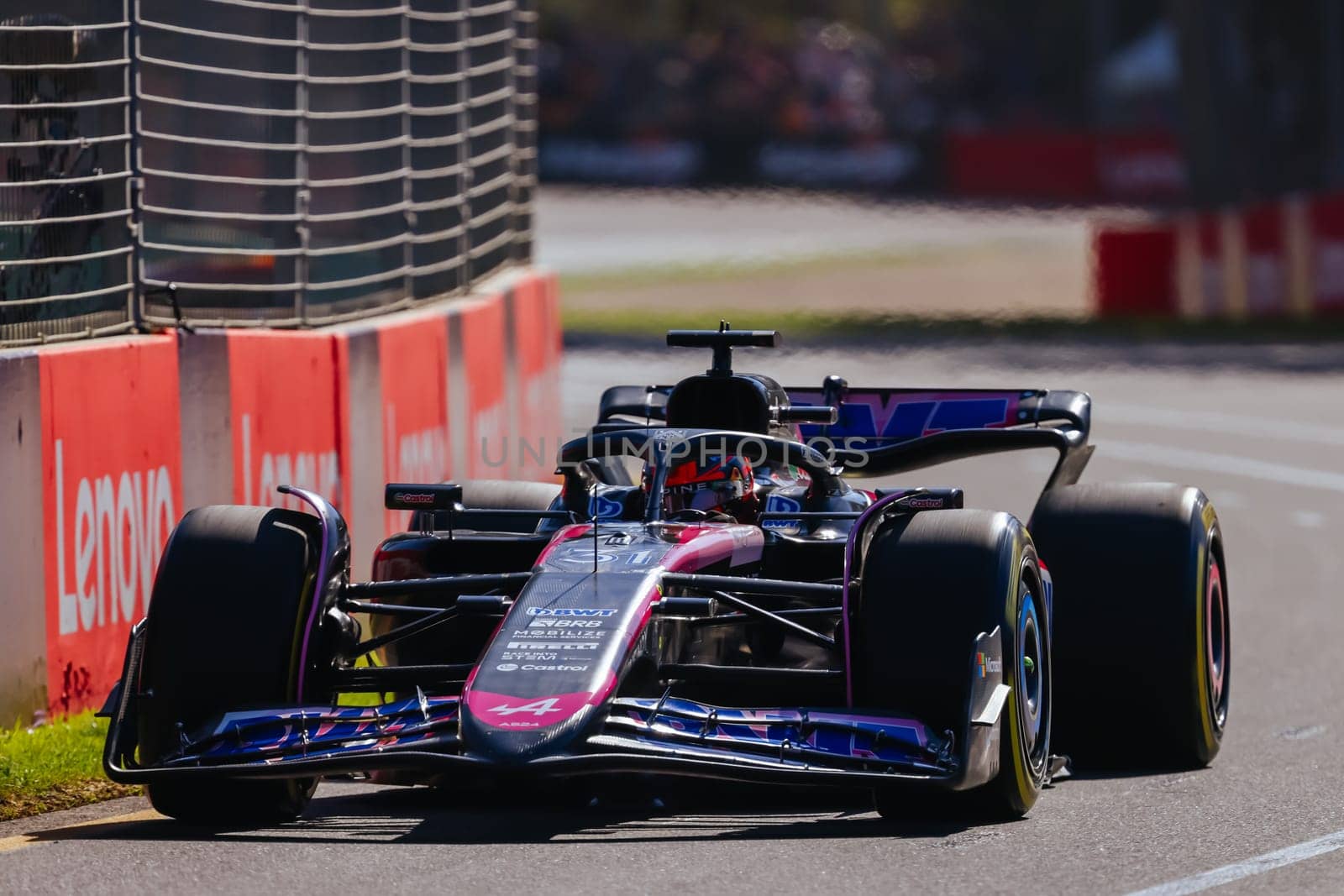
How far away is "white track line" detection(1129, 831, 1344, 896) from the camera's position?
5934 millimetres

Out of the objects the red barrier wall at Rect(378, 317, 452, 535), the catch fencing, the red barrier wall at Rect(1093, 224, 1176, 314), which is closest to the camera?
the catch fencing

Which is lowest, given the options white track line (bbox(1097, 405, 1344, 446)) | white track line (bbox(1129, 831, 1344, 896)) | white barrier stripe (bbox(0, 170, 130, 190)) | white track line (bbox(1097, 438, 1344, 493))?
white track line (bbox(1129, 831, 1344, 896))

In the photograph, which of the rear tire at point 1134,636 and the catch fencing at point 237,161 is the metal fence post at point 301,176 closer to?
the catch fencing at point 237,161

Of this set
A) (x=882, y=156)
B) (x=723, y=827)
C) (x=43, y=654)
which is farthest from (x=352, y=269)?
(x=882, y=156)

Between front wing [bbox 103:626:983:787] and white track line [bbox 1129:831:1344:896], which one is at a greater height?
front wing [bbox 103:626:983:787]

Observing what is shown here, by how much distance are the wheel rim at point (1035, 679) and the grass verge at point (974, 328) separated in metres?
17.7

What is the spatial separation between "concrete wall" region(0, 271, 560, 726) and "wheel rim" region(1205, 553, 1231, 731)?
3.52 metres

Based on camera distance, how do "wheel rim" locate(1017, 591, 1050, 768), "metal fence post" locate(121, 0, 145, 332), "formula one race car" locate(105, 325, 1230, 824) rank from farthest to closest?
"metal fence post" locate(121, 0, 145, 332) → "wheel rim" locate(1017, 591, 1050, 768) → "formula one race car" locate(105, 325, 1230, 824)

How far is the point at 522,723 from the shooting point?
620 centimetres

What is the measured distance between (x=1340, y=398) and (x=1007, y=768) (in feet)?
52.1

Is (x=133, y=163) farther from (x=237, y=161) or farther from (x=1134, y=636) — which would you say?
(x=1134, y=636)

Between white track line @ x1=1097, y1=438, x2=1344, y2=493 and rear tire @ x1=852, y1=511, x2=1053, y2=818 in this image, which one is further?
white track line @ x1=1097, y1=438, x2=1344, y2=493

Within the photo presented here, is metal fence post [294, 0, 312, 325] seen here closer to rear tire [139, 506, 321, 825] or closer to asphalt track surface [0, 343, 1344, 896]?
asphalt track surface [0, 343, 1344, 896]

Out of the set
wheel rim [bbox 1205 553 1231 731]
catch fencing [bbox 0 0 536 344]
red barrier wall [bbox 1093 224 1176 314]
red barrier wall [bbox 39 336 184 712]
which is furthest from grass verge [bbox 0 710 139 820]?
red barrier wall [bbox 1093 224 1176 314]
